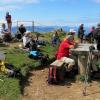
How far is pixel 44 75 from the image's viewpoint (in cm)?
1775

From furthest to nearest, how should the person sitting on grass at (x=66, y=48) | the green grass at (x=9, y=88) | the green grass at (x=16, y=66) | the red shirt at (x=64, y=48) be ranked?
the red shirt at (x=64, y=48) < the person sitting on grass at (x=66, y=48) < the green grass at (x=16, y=66) < the green grass at (x=9, y=88)

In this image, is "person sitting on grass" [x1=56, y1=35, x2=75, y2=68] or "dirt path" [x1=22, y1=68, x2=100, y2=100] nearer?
"dirt path" [x1=22, y1=68, x2=100, y2=100]

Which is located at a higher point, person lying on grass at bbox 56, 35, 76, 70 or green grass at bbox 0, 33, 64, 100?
person lying on grass at bbox 56, 35, 76, 70

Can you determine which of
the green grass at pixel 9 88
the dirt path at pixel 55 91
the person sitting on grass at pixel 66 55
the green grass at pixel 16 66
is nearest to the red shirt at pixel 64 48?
the person sitting on grass at pixel 66 55

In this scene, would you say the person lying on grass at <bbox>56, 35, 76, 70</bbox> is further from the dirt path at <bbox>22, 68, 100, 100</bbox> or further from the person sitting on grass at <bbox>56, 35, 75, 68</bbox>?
the dirt path at <bbox>22, 68, 100, 100</bbox>

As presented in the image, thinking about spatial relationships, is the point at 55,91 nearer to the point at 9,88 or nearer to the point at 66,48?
the point at 9,88

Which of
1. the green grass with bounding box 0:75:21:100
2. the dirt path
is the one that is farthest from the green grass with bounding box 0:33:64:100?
the dirt path

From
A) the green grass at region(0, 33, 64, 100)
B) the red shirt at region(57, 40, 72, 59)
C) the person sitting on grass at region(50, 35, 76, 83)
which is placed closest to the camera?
the green grass at region(0, 33, 64, 100)

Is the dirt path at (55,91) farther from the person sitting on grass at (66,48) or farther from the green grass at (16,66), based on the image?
the person sitting on grass at (66,48)

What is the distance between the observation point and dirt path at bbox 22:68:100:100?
45.9 ft

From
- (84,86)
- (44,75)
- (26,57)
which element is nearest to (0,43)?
(26,57)

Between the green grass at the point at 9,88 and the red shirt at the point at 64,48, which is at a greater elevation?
the red shirt at the point at 64,48

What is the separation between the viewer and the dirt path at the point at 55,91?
13984mm

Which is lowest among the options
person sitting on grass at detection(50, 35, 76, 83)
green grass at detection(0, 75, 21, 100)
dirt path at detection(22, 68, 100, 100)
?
dirt path at detection(22, 68, 100, 100)
